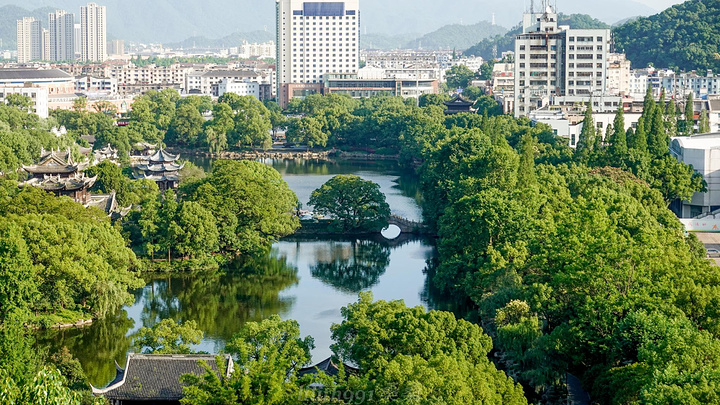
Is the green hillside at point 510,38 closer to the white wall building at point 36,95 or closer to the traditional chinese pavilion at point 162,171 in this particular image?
the white wall building at point 36,95

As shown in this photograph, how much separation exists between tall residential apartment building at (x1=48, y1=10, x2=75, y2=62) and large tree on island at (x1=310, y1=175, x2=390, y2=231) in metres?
134

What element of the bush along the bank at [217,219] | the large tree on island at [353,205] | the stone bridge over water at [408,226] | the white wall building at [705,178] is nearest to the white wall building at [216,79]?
the stone bridge over water at [408,226]

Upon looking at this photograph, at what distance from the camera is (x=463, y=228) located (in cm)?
2588

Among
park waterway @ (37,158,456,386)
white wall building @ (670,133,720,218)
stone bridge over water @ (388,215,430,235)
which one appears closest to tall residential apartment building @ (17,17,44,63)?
stone bridge over water @ (388,215,430,235)

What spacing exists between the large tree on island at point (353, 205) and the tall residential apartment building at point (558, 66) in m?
21.2

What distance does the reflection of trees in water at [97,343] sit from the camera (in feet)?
67.6

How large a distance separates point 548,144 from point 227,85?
5334 cm

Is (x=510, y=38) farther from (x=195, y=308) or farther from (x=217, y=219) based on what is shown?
(x=195, y=308)

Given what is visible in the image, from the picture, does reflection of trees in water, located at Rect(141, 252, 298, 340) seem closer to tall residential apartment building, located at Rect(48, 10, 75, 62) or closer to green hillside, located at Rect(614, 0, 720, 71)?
green hillside, located at Rect(614, 0, 720, 71)

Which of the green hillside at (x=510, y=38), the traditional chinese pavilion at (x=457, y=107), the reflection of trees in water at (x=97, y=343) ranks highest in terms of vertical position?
the green hillside at (x=510, y=38)

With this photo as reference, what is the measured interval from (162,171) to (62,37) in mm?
128968

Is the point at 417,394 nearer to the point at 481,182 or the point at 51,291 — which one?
the point at 51,291

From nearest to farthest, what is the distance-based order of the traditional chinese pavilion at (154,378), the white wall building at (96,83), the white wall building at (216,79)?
1. the traditional chinese pavilion at (154,378)
2. the white wall building at (96,83)
3. the white wall building at (216,79)

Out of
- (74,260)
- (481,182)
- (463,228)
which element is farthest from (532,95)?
(74,260)
